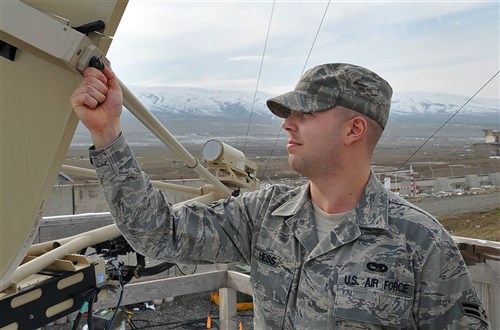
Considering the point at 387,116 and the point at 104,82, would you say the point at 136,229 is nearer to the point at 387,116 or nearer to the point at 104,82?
the point at 104,82

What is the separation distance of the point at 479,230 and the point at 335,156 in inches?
348

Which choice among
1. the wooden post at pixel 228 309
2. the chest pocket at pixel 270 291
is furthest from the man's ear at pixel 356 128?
the wooden post at pixel 228 309

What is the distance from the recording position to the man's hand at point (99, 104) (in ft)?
4.51

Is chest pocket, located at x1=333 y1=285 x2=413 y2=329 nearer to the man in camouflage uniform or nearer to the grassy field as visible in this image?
the man in camouflage uniform

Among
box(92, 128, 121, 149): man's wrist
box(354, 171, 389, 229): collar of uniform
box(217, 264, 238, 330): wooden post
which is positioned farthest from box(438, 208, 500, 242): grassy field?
box(92, 128, 121, 149): man's wrist

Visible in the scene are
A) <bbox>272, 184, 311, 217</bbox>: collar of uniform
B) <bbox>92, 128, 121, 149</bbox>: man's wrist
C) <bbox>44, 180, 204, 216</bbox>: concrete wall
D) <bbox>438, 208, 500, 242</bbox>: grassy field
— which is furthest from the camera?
<bbox>438, 208, 500, 242</bbox>: grassy field

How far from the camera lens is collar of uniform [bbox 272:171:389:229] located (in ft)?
5.61

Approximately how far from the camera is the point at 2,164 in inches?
57.1

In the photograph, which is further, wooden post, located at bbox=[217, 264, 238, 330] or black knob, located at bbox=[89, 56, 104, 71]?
wooden post, located at bbox=[217, 264, 238, 330]

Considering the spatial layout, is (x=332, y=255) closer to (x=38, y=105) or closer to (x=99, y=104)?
(x=99, y=104)

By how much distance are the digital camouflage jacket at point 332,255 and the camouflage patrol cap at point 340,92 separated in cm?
27

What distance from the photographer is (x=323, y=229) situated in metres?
1.81

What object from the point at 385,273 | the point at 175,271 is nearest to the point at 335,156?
the point at 385,273

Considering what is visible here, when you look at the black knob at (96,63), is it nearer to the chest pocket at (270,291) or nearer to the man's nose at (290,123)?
the man's nose at (290,123)
